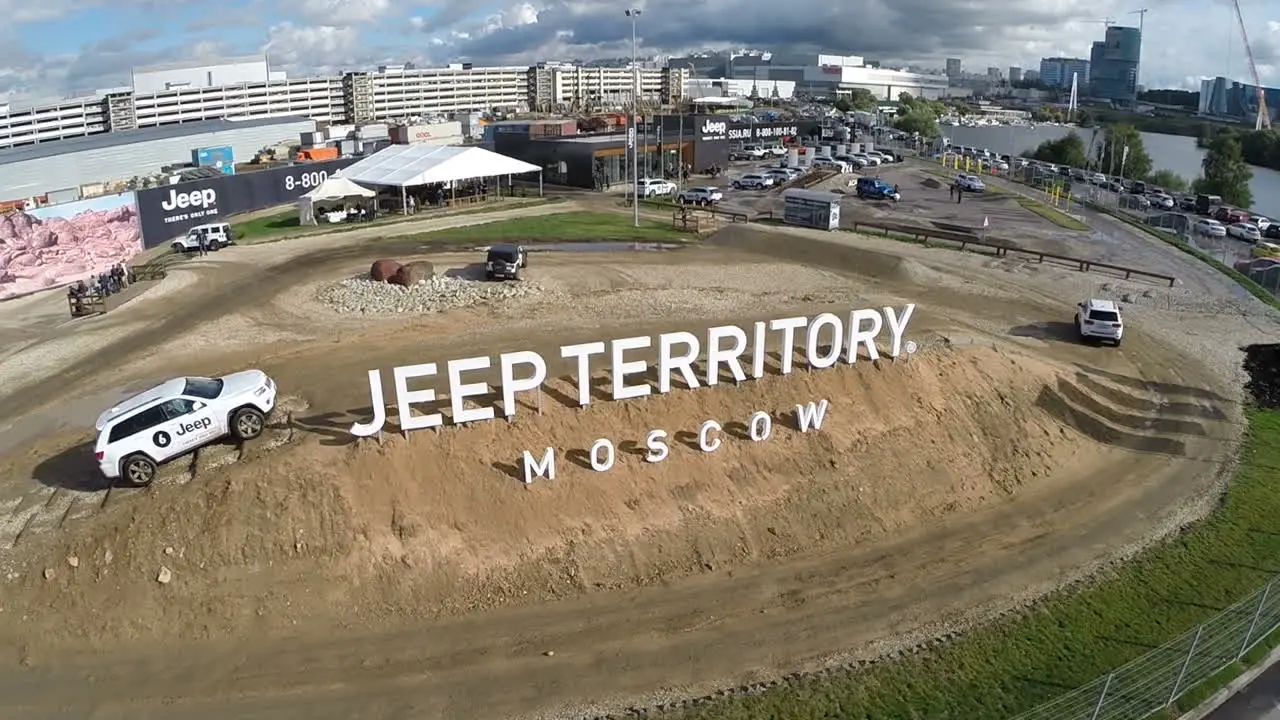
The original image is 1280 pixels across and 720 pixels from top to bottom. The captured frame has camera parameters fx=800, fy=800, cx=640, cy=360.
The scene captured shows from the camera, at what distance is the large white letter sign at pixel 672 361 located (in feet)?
62.7

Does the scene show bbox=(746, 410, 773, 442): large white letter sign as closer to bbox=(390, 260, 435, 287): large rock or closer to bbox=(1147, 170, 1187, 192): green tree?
bbox=(390, 260, 435, 287): large rock

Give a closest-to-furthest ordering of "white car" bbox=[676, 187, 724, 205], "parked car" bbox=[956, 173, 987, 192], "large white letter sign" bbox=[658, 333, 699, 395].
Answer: "large white letter sign" bbox=[658, 333, 699, 395]
"white car" bbox=[676, 187, 724, 205]
"parked car" bbox=[956, 173, 987, 192]

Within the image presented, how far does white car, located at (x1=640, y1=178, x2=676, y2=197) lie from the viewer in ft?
219

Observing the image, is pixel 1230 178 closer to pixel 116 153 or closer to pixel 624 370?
pixel 624 370

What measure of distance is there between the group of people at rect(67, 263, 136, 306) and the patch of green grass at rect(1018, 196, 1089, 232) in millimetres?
57975

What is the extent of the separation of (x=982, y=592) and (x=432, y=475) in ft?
37.5

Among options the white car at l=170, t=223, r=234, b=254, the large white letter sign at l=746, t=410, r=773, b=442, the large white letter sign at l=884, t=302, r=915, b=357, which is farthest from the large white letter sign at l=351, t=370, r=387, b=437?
the white car at l=170, t=223, r=234, b=254

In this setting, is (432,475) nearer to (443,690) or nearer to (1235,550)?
(443,690)

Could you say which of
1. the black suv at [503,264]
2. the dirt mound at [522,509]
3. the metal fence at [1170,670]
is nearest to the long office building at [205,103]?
the black suv at [503,264]

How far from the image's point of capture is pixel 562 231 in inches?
1969

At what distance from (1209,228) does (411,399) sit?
61.7 metres

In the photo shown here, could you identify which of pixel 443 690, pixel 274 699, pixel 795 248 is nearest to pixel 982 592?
pixel 443 690

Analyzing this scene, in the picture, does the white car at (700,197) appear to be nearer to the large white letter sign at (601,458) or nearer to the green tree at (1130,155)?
the large white letter sign at (601,458)

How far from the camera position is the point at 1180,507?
63.6ft
